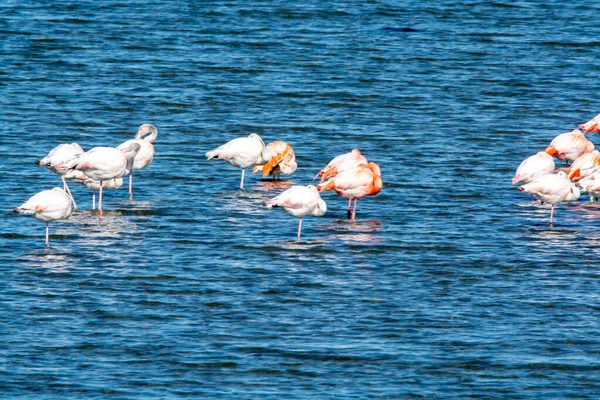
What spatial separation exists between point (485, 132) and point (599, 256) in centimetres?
889

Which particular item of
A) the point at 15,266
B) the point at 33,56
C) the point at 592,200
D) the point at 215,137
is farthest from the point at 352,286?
the point at 33,56

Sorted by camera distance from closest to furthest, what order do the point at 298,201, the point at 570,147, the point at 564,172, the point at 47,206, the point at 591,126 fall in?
the point at 47,206 → the point at 298,201 → the point at 564,172 → the point at 570,147 → the point at 591,126

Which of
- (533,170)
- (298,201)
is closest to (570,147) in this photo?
(533,170)

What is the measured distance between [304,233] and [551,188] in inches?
153

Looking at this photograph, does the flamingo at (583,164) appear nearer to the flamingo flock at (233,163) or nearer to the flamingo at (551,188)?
the flamingo at (551,188)

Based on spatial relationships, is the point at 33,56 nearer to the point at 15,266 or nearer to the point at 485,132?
the point at 485,132

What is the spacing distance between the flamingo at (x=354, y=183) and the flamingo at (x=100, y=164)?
3.10 metres

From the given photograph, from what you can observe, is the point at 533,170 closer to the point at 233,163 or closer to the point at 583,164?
the point at 583,164

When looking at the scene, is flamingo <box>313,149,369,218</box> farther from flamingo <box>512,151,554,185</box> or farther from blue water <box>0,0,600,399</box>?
flamingo <box>512,151,554,185</box>

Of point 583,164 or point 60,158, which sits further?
point 583,164

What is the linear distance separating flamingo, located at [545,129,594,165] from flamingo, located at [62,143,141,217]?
27.6 ft

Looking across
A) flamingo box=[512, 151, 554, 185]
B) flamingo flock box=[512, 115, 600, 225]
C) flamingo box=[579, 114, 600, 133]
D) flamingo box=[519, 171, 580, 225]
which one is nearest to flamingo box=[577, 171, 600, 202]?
flamingo flock box=[512, 115, 600, 225]

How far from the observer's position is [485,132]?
26.0 metres

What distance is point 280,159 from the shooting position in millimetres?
21906
